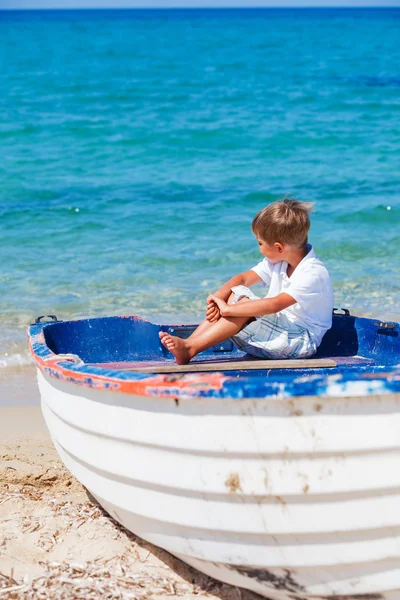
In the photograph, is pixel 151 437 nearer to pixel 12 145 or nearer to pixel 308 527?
pixel 308 527

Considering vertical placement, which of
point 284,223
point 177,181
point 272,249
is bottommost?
point 177,181

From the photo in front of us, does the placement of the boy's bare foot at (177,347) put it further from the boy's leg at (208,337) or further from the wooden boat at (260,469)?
the wooden boat at (260,469)

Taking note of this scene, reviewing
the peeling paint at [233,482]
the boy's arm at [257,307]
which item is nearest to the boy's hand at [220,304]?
the boy's arm at [257,307]

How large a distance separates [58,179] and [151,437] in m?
11.6

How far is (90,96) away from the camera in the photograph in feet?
73.2

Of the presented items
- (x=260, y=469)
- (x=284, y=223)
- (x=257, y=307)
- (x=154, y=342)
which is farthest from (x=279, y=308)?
(x=260, y=469)

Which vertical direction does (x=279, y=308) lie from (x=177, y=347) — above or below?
A: above

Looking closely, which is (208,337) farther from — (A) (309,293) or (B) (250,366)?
(A) (309,293)

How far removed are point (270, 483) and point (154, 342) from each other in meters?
1.97

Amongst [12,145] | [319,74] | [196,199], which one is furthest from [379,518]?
A: [319,74]

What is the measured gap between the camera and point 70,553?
3500 millimetres

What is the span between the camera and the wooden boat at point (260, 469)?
9.00 feet

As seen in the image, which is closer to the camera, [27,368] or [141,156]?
[27,368]

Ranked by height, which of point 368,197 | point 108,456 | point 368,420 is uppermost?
point 368,420
